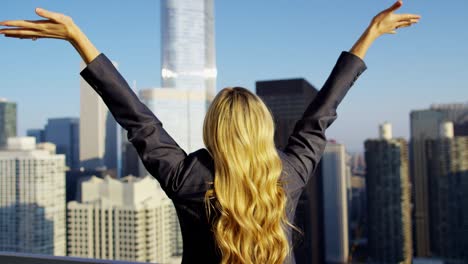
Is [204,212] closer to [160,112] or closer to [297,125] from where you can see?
[297,125]

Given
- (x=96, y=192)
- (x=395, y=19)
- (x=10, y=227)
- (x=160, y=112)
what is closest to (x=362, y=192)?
(x=160, y=112)

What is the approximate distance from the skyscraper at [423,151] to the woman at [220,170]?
3234 centimetres

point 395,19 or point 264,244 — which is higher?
point 395,19

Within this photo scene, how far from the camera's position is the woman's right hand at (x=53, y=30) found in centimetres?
52

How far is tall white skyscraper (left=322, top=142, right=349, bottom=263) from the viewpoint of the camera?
121 ft

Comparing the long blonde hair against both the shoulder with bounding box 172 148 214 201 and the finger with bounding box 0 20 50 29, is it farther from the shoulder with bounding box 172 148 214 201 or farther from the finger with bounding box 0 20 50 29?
the finger with bounding box 0 20 50 29

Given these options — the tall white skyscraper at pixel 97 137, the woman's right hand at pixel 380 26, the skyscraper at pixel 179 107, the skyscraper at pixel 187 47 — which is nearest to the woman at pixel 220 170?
the woman's right hand at pixel 380 26

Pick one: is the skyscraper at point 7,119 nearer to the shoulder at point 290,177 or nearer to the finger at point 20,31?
the finger at point 20,31

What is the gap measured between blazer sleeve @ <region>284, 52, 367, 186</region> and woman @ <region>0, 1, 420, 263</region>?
0.05 ft

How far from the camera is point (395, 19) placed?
25.2 inches

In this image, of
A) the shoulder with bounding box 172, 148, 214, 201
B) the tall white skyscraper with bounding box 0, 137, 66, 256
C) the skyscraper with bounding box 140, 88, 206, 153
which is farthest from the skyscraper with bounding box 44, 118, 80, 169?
the shoulder with bounding box 172, 148, 214, 201

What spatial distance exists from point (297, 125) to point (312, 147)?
0.04 metres

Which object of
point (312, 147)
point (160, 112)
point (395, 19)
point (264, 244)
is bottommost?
point (264, 244)

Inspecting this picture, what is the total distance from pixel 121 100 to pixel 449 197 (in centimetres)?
3415
